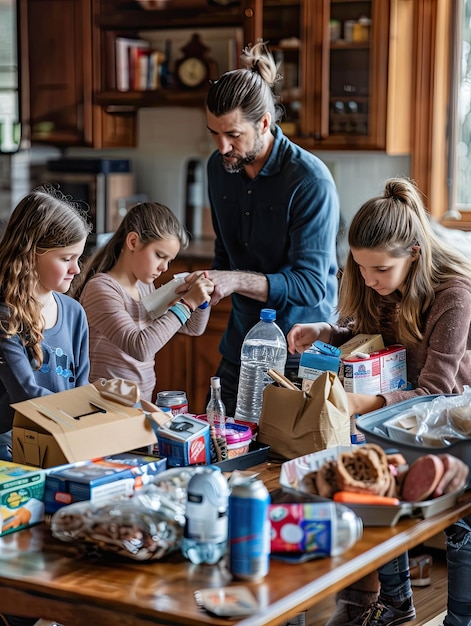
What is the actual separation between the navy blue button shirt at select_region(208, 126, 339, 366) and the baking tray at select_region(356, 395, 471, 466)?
803mm

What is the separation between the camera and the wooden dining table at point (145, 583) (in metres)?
Answer: 1.51

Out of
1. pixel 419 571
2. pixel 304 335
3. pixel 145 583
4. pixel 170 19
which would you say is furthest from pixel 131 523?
pixel 170 19

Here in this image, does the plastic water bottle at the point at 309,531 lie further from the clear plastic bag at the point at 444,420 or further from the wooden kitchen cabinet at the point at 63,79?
the wooden kitchen cabinet at the point at 63,79

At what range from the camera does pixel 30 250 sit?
2.38 metres

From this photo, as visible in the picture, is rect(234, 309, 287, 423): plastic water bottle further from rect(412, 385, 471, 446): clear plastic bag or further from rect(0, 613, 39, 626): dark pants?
rect(0, 613, 39, 626): dark pants

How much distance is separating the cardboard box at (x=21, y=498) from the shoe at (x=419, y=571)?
181 centimetres

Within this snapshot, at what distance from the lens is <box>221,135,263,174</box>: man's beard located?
2928mm

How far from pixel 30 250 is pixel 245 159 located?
0.82 metres

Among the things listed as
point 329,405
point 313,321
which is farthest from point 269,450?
point 313,321

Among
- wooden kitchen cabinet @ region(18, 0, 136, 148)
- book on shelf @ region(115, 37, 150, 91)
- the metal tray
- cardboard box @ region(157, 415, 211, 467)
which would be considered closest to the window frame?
book on shelf @ region(115, 37, 150, 91)

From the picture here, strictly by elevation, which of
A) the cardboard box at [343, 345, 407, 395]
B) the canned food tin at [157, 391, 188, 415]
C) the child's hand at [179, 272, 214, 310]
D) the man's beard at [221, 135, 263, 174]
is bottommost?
the canned food tin at [157, 391, 188, 415]

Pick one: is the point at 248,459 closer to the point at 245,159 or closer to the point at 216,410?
the point at 216,410

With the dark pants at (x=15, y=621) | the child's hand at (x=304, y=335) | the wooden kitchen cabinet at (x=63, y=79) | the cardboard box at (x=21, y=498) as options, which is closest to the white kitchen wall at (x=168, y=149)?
the wooden kitchen cabinet at (x=63, y=79)

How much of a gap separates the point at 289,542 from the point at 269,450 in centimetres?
60
